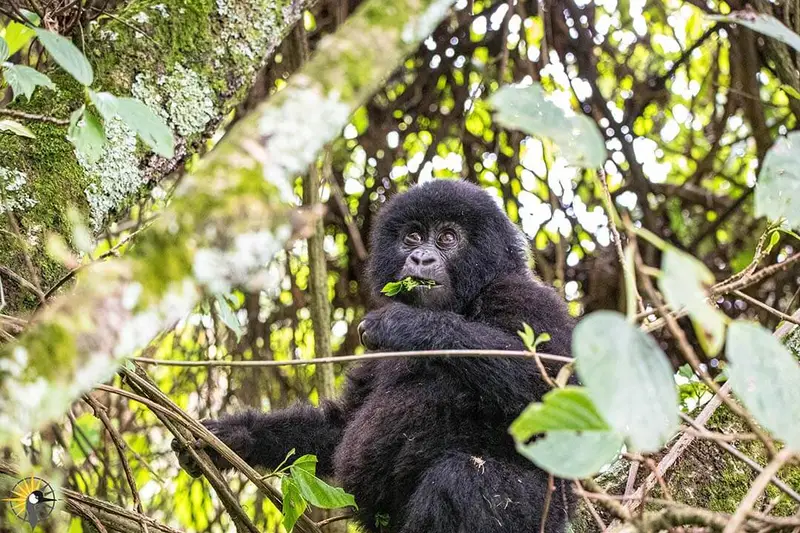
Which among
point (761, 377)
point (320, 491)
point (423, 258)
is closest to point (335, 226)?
point (423, 258)

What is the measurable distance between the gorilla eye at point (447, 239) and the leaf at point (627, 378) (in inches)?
95.2

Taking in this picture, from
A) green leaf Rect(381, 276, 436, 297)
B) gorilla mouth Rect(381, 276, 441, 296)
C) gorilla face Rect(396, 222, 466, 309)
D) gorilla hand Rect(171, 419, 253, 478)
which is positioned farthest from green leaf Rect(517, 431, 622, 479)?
gorilla hand Rect(171, 419, 253, 478)

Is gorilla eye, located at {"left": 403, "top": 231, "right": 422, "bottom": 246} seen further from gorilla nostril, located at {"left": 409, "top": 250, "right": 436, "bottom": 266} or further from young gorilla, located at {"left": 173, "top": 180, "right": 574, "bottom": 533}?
gorilla nostril, located at {"left": 409, "top": 250, "right": 436, "bottom": 266}

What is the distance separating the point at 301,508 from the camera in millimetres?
2281

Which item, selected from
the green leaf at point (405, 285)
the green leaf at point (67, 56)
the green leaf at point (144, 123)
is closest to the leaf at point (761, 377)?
the green leaf at point (144, 123)

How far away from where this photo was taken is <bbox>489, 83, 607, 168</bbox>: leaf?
1224 mm

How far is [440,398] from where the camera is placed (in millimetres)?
2936

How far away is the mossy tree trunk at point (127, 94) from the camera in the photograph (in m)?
2.50

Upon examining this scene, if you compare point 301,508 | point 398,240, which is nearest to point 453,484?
point 301,508

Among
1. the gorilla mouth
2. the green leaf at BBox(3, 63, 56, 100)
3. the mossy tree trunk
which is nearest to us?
the green leaf at BBox(3, 63, 56, 100)

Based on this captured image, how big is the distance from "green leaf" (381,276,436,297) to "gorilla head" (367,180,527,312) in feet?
0.06

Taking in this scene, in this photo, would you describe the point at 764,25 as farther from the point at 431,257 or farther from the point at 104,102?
the point at 431,257

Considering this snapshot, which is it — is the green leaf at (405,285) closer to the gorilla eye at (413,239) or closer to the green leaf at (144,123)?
the gorilla eye at (413,239)

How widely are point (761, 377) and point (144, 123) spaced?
42.5 inches
